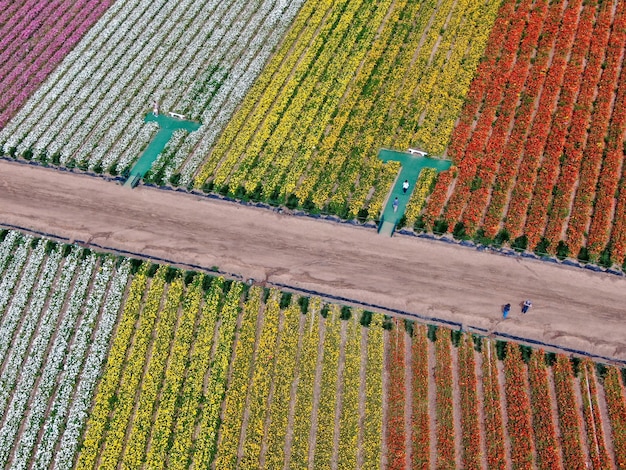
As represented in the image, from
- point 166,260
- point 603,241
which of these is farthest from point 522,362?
point 166,260

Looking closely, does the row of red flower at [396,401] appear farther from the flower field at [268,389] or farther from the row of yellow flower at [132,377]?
the row of yellow flower at [132,377]

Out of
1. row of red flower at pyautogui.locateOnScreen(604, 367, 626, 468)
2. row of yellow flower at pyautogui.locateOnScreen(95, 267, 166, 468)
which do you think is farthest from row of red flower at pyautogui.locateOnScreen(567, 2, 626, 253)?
row of yellow flower at pyautogui.locateOnScreen(95, 267, 166, 468)

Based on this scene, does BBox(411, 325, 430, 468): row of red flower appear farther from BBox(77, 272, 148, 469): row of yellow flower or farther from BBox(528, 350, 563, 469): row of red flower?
BBox(77, 272, 148, 469): row of yellow flower

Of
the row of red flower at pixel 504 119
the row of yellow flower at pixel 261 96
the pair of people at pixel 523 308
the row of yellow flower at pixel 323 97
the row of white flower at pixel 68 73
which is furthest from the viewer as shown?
the row of white flower at pixel 68 73

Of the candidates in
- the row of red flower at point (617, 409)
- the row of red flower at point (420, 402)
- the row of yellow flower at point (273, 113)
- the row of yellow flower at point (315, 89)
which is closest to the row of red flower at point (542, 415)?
the row of red flower at point (617, 409)

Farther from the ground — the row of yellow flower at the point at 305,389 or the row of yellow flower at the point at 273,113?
the row of yellow flower at the point at 273,113

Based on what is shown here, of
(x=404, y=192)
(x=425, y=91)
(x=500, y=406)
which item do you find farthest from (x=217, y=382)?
(x=425, y=91)

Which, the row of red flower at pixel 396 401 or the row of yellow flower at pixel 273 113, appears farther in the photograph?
the row of yellow flower at pixel 273 113
